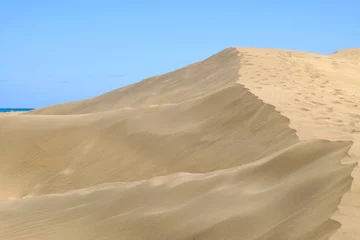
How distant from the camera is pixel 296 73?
1609 cm

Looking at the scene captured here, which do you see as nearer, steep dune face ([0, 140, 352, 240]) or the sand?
steep dune face ([0, 140, 352, 240])

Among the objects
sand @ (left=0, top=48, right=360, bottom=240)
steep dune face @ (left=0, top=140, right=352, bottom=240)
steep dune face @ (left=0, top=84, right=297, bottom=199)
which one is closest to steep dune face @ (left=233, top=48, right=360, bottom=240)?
sand @ (left=0, top=48, right=360, bottom=240)

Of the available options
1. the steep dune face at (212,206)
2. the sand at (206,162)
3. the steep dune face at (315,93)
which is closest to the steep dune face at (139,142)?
the sand at (206,162)

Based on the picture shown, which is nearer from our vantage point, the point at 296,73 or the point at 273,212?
the point at 273,212

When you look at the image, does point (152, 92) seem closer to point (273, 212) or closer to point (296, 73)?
point (296, 73)

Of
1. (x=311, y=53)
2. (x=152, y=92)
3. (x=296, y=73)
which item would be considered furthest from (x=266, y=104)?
(x=311, y=53)

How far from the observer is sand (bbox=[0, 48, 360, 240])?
4547mm

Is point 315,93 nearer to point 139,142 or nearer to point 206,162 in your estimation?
point 206,162

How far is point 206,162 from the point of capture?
9.27 m

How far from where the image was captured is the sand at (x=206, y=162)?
4.55 metres

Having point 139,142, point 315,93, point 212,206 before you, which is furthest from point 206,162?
point 315,93

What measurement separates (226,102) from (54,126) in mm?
4509

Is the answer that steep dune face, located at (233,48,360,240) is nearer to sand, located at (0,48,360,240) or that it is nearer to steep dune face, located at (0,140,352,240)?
sand, located at (0,48,360,240)

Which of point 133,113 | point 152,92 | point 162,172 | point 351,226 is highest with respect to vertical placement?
point 152,92
